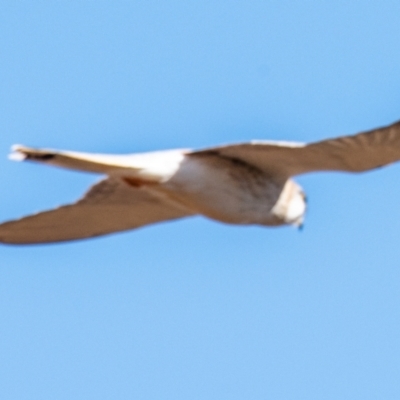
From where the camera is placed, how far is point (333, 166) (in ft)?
28.7

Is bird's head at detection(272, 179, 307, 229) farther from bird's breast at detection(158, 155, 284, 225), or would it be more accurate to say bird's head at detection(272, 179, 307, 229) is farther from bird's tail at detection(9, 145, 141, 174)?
bird's tail at detection(9, 145, 141, 174)

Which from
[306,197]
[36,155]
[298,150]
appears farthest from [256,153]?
[36,155]

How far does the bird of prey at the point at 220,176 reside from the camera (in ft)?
26.9

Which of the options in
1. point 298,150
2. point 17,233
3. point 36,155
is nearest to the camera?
point 36,155

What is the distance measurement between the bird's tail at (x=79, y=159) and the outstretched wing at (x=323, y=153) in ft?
1.78

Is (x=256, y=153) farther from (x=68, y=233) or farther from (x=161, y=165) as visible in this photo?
(x=68, y=233)

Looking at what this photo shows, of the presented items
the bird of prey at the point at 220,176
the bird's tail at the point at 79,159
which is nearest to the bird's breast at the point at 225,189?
the bird of prey at the point at 220,176

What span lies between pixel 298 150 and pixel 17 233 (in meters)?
2.09

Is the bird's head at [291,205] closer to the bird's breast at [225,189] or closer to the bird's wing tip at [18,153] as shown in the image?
the bird's breast at [225,189]

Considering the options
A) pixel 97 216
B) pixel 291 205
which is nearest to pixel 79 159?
pixel 291 205

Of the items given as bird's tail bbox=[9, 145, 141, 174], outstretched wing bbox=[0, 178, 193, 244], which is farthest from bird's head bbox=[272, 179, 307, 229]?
bird's tail bbox=[9, 145, 141, 174]

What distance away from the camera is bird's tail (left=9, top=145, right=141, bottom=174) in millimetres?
7582

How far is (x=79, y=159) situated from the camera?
780cm

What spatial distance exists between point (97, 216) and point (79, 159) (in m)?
1.90
